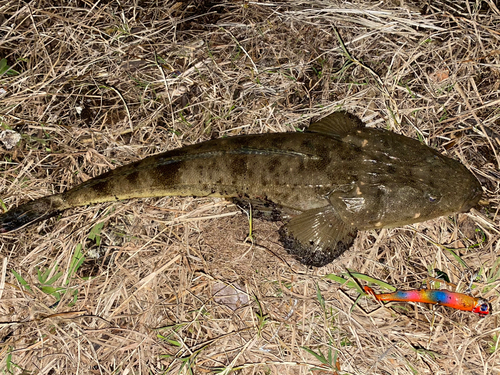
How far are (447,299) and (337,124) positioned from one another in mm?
1999

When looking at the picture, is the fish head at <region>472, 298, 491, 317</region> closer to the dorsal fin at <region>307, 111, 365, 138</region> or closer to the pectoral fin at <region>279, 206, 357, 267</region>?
the pectoral fin at <region>279, 206, 357, 267</region>

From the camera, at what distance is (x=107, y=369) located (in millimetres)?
3867

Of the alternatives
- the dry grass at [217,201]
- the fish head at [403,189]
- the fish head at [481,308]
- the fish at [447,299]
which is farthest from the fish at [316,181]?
the fish head at [481,308]

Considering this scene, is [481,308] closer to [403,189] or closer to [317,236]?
[403,189]

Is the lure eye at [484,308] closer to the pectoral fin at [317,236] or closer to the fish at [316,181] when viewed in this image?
the fish at [316,181]

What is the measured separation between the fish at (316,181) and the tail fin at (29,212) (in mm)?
11

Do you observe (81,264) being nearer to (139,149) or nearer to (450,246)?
(139,149)

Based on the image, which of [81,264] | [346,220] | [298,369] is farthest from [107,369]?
[346,220]

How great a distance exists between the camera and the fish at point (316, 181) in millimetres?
3346

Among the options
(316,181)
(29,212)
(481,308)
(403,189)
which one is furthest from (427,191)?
(29,212)

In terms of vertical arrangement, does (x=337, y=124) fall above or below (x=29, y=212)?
above

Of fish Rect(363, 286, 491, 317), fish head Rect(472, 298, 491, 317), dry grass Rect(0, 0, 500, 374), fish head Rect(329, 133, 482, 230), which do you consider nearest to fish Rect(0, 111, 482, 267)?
fish head Rect(329, 133, 482, 230)

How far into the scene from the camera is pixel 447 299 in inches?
141

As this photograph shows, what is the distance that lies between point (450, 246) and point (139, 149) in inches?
134
